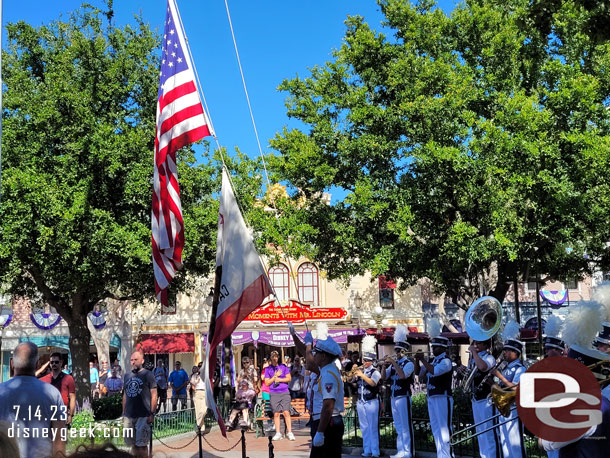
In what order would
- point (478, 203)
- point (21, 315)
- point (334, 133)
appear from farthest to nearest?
1. point (21, 315)
2. point (334, 133)
3. point (478, 203)

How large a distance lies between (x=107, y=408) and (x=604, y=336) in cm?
1631

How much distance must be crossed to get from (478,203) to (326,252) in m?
4.96

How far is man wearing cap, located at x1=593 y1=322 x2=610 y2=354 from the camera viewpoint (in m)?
5.54

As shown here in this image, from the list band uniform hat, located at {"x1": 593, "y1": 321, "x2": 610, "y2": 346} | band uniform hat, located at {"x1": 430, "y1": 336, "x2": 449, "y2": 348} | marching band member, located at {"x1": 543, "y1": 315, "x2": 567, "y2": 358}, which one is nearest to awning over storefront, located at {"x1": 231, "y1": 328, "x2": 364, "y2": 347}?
band uniform hat, located at {"x1": 430, "y1": 336, "x2": 449, "y2": 348}

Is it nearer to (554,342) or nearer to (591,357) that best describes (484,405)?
(554,342)

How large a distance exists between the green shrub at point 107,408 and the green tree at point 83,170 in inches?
48.9

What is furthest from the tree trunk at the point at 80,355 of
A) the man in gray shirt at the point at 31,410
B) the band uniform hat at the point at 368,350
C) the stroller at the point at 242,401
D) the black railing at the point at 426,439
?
the man in gray shirt at the point at 31,410

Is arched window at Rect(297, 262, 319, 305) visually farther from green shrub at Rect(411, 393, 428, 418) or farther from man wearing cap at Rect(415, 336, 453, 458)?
man wearing cap at Rect(415, 336, 453, 458)

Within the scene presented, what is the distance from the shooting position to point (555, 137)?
63.7ft

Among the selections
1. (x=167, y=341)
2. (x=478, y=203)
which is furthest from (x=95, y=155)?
(x=167, y=341)

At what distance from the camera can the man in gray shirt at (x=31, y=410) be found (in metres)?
5.34

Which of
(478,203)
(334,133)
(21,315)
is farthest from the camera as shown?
(21,315)

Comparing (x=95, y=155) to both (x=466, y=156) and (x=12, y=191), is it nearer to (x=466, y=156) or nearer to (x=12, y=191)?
(x=12, y=191)

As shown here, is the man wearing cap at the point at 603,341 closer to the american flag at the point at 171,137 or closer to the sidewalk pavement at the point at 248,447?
the american flag at the point at 171,137
